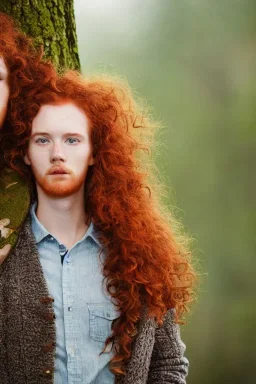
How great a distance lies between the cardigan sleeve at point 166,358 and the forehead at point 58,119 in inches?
30.5

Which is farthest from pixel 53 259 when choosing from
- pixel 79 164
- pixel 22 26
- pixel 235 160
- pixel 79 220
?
pixel 235 160

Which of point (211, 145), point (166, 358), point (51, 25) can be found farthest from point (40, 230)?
point (211, 145)

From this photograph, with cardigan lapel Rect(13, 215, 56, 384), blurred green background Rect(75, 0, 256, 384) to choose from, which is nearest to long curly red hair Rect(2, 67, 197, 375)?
cardigan lapel Rect(13, 215, 56, 384)

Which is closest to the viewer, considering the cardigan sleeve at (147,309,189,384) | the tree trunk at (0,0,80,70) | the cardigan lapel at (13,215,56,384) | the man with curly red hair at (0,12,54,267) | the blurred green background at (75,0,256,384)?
the cardigan lapel at (13,215,56,384)

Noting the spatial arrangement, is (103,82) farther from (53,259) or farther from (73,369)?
(73,369)

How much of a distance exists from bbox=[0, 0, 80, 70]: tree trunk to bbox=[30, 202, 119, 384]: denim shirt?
66 cm

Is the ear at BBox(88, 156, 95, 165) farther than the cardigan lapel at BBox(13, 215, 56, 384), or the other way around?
the ear at BBox(88, 156, 95, 165)

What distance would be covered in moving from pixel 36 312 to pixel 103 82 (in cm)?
85

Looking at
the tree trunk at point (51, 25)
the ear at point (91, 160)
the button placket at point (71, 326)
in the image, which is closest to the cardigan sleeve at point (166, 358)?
the button placket at point (71, 326)

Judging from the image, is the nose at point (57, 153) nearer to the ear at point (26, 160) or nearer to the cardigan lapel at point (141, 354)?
the ear at point (26, 160)

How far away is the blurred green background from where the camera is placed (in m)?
13.7

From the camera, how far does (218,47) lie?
46.1 feet

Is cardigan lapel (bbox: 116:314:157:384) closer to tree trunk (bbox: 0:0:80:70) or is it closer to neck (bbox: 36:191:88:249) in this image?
neck (bbox: 36:191:88:249)

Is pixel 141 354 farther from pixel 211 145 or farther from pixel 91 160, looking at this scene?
pixel 211 145
